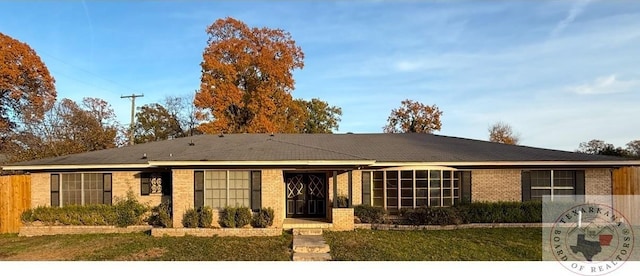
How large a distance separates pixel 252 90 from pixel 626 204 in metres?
21.7

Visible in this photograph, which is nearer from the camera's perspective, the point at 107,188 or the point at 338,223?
the point at 338,223

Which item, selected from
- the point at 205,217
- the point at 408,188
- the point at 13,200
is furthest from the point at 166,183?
the point at 408,188

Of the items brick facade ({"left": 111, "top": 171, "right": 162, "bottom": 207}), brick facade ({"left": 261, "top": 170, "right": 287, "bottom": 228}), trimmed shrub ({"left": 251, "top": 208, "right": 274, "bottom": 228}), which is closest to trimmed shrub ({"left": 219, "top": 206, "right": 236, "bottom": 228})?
trimmed shrub ({"left": 251, "top": 208, "right": 274, "bottom": 228})

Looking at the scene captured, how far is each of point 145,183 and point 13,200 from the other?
4.76m

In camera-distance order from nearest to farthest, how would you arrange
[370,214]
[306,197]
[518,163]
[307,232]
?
[307,232] → [370,214] → [518,163] → [306,197]

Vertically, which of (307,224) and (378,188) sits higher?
(378,188)

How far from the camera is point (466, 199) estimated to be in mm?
15062

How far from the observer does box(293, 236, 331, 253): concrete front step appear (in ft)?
35.5

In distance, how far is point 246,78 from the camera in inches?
1131

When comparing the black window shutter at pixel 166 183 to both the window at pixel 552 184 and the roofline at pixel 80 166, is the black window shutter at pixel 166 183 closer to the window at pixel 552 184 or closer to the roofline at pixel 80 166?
the roofline at pixel 80 166

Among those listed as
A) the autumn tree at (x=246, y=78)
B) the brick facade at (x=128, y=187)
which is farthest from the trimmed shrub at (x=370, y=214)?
the autumn tree at (x=246, y=78)

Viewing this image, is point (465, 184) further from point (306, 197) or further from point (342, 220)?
point (306, 197)

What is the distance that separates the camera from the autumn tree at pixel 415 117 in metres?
40.2

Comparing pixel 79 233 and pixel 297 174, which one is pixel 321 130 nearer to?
pixel 297 174
